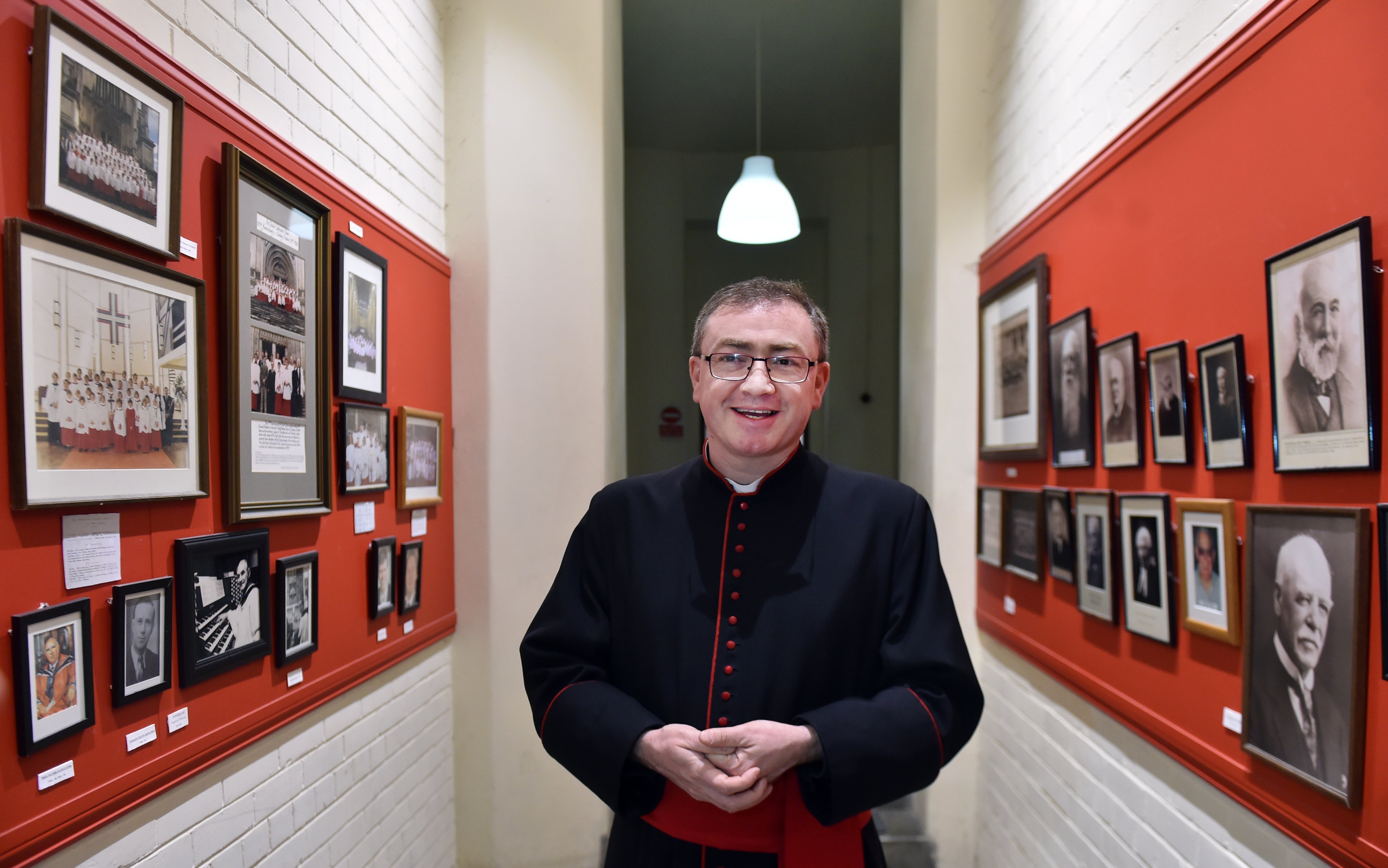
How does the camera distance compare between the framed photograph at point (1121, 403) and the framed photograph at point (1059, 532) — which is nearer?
the framed photograph at point (1121, 403)

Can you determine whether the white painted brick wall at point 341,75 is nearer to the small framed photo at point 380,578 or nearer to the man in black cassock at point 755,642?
the small framed photo at point 380,578

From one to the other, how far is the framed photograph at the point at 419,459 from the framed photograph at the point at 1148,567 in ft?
7.07

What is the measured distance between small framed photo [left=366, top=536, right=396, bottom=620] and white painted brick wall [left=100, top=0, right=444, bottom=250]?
1.10m

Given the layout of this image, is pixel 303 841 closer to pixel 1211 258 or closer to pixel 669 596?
pixel 669 596

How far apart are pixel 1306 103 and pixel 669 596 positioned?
4.64 ft

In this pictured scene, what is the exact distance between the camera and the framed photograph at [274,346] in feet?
5.89

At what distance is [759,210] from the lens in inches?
183

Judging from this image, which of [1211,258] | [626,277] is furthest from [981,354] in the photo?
[626,277]

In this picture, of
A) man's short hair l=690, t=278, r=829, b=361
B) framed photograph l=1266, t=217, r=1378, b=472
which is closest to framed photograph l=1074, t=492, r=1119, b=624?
framed photograph l=1266, t=217, r=1378, b=472

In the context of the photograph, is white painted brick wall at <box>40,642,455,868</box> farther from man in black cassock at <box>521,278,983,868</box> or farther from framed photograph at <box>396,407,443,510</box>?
man in black cassock at <box>521,278,983,868</box>

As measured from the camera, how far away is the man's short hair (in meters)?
1.46

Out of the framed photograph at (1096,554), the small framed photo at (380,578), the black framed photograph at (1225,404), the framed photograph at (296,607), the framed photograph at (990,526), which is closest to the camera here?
the black framed photograph at (1225,404)

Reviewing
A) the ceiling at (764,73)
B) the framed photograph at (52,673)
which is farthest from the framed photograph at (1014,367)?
the ceiling at (764,73)

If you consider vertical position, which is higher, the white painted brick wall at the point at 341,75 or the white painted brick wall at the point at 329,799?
the white painted brick wall at the point at 341,75
